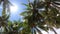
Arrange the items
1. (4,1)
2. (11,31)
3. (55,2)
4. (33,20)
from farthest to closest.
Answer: (11,31), (33,20), (55,2), (4,1)

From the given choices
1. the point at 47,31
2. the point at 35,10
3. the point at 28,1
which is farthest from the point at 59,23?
the point at 28,1

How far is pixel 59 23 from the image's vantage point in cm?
1894

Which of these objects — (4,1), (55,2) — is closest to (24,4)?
(55,2)

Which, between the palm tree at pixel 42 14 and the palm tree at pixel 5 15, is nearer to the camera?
the palm tree at pixel 5 15

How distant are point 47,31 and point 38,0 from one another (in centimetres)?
388

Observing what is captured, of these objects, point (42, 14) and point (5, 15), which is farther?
point (5, 15)

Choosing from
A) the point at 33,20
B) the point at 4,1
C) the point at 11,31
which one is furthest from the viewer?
the point at 11,31

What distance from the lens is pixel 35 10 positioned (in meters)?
18.9

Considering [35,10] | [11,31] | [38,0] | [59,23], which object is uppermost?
[38,0]

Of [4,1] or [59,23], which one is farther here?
[59,23]

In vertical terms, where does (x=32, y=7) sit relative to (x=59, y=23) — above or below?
above

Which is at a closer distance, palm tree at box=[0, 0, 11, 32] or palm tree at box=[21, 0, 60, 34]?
palm tree at box=[0, 0, 11, 32]

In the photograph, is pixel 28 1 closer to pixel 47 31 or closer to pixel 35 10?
pixel 35 10

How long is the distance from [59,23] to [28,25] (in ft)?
11.3
